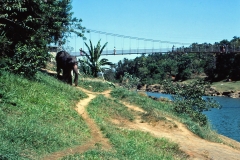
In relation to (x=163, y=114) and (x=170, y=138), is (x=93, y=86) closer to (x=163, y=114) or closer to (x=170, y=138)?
(x=163, y=114)

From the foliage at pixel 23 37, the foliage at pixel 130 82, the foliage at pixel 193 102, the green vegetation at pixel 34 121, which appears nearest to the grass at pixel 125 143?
the green vegetation at pixel 34 121

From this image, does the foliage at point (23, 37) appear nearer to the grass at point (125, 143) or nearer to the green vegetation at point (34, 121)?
the green vegetation at point (34, 121)

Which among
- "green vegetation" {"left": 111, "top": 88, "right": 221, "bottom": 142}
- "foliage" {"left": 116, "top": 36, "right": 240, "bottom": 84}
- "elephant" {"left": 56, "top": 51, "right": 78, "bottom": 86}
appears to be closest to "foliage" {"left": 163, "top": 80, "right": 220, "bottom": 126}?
"green vegetation" {"left": 111, "top": 88, "right": 221, "bottom": 142}

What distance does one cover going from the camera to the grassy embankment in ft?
24.8

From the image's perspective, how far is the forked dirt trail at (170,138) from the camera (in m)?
9.62

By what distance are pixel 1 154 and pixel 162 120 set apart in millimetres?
10305

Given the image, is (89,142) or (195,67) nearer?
(89,142)

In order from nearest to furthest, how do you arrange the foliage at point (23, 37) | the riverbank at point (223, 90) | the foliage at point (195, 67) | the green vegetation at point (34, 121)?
the green vegetation at point (34, 121), the foliage at point (23, 37), the riverbank at point (223, 90), the foliage at point (195, 67)

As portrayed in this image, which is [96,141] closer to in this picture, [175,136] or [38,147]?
[38,147]

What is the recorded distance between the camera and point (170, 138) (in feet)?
42.6

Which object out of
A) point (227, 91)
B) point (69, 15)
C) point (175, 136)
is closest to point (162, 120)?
point (175, 136)

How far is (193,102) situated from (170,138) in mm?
9073

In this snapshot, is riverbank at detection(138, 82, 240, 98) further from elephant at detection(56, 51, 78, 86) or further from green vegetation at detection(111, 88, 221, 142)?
green vegetation at detection(111, 88, 221, 142)

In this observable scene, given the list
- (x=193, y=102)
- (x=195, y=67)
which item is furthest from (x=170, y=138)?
(x=195, y=67)
